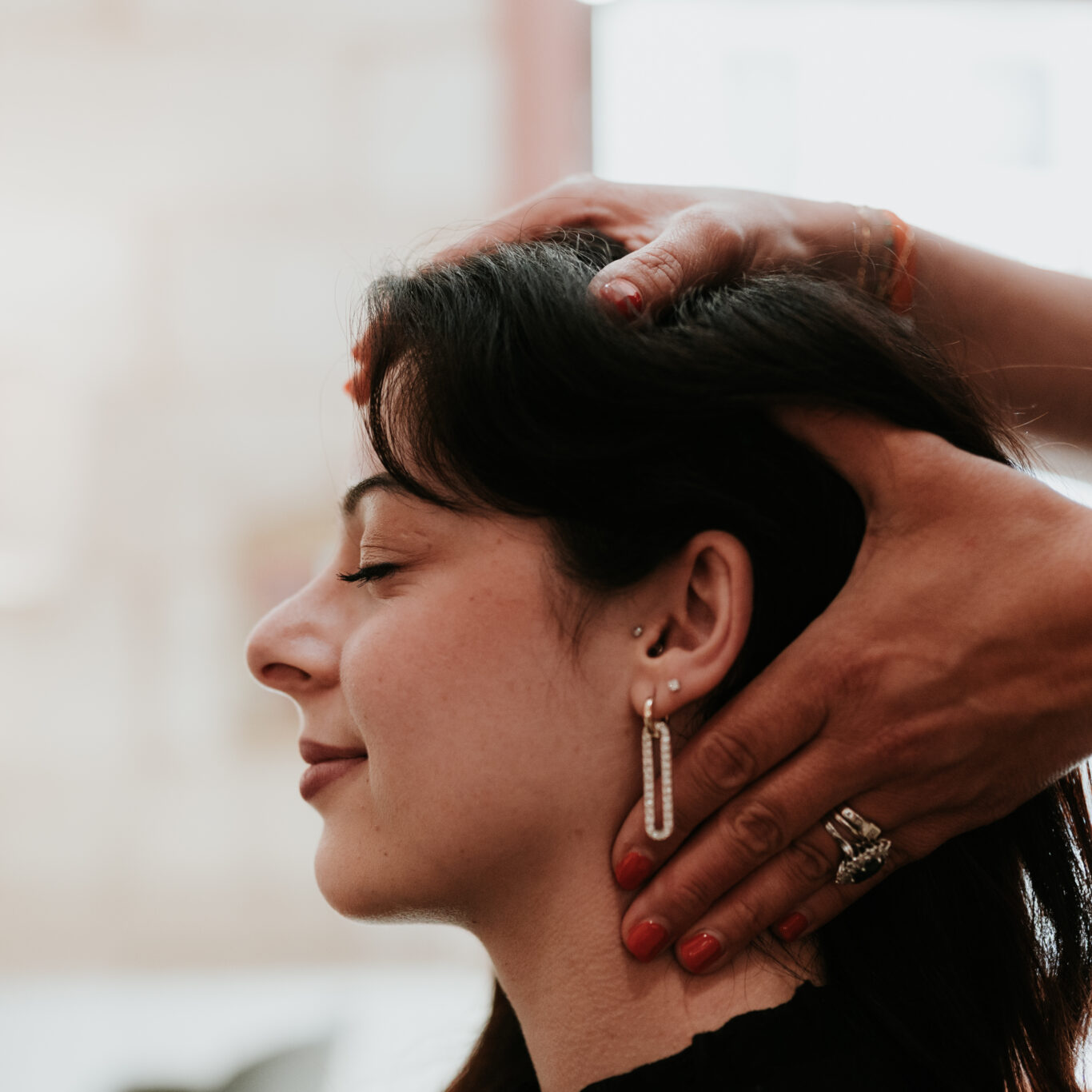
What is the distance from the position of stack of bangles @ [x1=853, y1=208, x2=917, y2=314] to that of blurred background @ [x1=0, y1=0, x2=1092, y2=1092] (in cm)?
139

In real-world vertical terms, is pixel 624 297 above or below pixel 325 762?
above

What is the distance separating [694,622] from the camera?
1.11m

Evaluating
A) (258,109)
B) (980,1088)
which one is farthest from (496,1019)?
(258,109)

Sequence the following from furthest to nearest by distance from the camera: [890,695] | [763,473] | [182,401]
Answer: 1. [182,401]
2. [763,473]
3. [890,695]

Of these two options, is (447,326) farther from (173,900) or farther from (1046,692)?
(173,900)

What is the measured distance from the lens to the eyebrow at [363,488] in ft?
3.88

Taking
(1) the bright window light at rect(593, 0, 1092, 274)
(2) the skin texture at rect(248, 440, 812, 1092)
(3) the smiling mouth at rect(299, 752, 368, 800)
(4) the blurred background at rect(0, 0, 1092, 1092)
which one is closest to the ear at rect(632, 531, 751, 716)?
(2) the skin texture at rect(248, 440, 812, 1092)

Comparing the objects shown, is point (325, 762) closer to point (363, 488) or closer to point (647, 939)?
point (363, 488)

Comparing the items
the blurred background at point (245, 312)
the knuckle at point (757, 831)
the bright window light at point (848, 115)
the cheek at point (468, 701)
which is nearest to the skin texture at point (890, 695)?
the knuckle at point (757, 831)

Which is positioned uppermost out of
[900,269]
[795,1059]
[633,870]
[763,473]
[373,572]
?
[900,269]

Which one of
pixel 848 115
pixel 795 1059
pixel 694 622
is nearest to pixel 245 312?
pixel 848 115

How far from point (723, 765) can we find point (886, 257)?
0.70 m

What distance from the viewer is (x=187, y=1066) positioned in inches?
99.2

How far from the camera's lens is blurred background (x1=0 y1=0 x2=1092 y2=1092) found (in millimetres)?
2482
